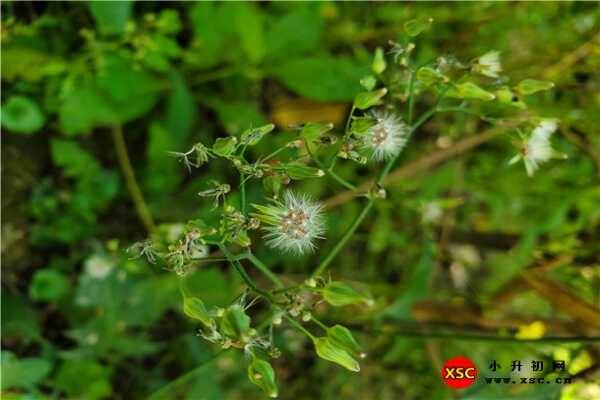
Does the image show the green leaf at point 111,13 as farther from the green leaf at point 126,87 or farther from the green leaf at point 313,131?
the green leaf at point 313,131

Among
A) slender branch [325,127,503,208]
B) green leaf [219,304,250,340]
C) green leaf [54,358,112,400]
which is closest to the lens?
green leaf [219,304,250,340]

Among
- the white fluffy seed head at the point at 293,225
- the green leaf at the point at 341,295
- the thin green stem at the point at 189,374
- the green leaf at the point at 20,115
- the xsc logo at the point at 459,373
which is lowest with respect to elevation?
the xsc logo at the point at 459,373

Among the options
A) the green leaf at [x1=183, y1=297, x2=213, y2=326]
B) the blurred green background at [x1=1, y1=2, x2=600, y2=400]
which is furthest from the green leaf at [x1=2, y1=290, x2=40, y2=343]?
the green leaf at [x1=183, y1=297, x2=213, y2=326]

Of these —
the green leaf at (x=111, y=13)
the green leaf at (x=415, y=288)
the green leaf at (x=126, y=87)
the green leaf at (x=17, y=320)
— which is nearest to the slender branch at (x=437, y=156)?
the green leaf at (x=415, y=288)

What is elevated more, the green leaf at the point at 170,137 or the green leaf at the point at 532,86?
the green leaf at the point at 532,86

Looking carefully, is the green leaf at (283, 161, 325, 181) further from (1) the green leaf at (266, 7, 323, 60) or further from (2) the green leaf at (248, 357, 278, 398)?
(1) the green leaf at (266, 7, 323, 60)

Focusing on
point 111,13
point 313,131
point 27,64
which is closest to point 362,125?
point 313,131

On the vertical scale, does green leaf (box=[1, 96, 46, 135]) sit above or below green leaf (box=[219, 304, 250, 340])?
above

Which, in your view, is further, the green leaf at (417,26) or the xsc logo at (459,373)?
the xsc logo at (459,373)
